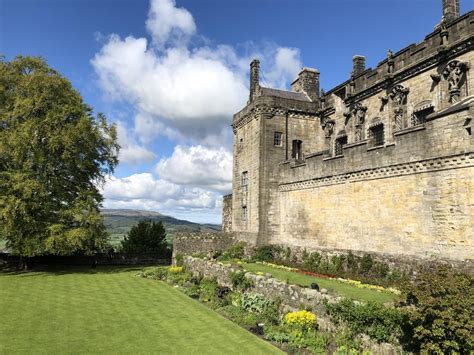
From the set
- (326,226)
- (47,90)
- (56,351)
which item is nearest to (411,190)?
(326,226)

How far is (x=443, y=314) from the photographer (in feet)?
28.2

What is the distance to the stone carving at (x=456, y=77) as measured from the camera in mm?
18312

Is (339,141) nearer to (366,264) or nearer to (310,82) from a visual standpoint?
(310,82)

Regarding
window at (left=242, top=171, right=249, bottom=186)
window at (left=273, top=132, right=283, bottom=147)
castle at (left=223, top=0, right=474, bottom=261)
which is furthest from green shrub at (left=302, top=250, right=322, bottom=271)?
window at (left=273, top=132, right=283, bottom=147)

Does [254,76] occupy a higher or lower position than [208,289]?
higher

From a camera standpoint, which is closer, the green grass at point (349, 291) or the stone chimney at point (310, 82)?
the green grass at point (349, 291)

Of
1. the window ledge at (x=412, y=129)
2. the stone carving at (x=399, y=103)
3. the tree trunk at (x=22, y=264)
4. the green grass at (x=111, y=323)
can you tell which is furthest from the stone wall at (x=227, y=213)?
the window ledge at (x=412, y=129)

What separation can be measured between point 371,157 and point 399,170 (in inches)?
81.9

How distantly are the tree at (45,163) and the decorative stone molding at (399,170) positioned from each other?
16.4 m

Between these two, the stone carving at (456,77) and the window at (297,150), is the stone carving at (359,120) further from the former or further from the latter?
the stone carving at (456,77)

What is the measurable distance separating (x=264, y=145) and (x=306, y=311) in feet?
57.5

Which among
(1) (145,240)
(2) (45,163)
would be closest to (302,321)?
(2) (45,163)

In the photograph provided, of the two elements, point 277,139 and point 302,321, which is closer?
point 302,321

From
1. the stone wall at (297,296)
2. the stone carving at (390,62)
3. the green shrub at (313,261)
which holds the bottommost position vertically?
the stone wall at (297,296)
